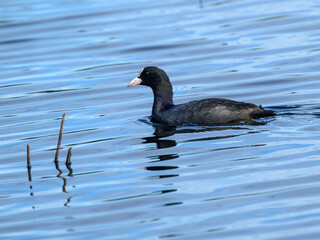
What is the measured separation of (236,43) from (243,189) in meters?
11.1

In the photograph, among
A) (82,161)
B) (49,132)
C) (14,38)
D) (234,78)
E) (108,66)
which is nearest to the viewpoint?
(82,161)

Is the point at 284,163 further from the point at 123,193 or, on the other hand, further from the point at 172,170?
the point at 123,193

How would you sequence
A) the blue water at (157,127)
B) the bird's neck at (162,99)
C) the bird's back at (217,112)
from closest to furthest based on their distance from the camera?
1. the blue water at (157,127)
2. the bird's back at (217,112)
3. the bird's neck at (162,99)

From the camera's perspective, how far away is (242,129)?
11453 mm

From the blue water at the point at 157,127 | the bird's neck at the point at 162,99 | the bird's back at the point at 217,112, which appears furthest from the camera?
the bird's neck at the point at 162,99

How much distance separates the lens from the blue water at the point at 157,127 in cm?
786

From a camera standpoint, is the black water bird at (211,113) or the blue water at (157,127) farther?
the black water bird at (211,113)

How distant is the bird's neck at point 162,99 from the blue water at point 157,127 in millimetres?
324

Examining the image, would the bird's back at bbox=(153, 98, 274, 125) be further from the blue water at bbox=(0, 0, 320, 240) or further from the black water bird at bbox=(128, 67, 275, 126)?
the blue water at bbox=(0, 0, 320, 240)

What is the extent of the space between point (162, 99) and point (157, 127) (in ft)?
2.67


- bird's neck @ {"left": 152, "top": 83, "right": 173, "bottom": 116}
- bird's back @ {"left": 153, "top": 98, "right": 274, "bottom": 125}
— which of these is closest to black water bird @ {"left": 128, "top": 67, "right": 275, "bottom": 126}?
bird's back @ {"left": 153, "top": 98, "right": 274, "bottom": 125}

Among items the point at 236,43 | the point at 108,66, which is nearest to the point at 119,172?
the point at 108,66

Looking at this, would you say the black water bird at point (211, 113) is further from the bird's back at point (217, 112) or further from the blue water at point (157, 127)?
the blue water at point (157, 127)

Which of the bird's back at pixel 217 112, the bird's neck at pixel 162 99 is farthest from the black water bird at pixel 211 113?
the bird's neck at pixel 162 99
